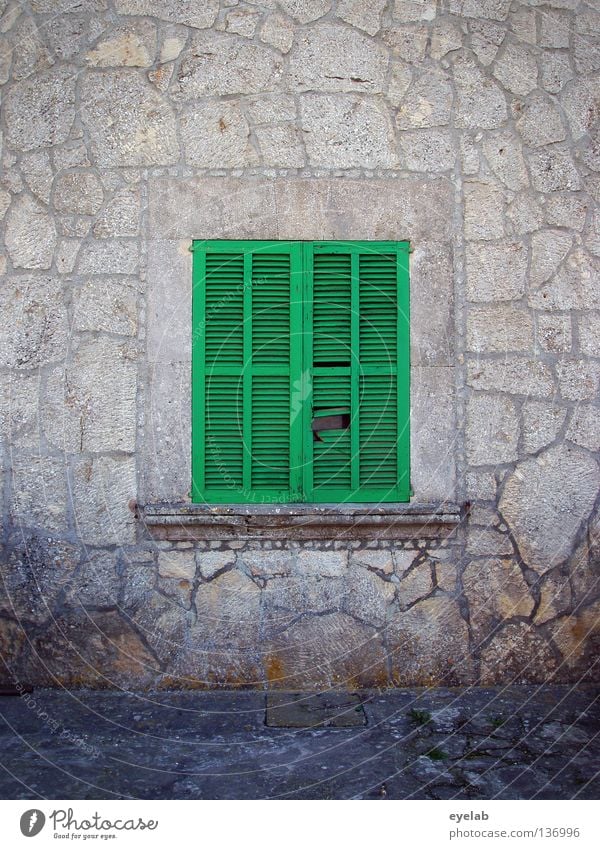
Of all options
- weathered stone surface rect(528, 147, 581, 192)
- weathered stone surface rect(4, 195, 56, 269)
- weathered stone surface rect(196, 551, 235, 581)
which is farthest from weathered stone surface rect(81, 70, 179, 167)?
weathered stone surface rect(196, 551, 235, 581)

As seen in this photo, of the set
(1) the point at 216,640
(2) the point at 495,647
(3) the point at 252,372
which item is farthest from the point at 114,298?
(2) the point at 495,647

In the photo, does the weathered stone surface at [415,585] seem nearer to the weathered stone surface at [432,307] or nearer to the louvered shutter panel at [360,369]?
the louvered shutter panel at [360,369]

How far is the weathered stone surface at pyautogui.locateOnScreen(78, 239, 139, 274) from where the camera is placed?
4535mm

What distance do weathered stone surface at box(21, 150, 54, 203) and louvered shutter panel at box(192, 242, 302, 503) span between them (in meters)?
0.88

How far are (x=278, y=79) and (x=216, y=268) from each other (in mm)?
1107

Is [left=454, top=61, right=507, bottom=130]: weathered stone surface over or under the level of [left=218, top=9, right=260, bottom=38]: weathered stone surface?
under

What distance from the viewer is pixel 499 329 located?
181 inches

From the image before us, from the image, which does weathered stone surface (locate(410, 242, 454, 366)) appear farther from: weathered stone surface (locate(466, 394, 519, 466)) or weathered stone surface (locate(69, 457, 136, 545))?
weathered stone surface (locate(69, 457, 136, 545))

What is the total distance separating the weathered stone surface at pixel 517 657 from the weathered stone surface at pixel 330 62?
313 centimetres

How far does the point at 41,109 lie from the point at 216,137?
980 millimetres

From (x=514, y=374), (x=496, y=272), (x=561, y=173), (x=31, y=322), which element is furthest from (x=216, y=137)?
(x=514, y=374)

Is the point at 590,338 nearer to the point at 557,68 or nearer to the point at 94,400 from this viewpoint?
the point at 557,68

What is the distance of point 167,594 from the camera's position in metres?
4.52

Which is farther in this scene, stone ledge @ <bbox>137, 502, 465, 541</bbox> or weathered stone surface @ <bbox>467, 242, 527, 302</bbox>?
weathered stone surface @ <bbox>467, 242, 527, 302</bbox>
